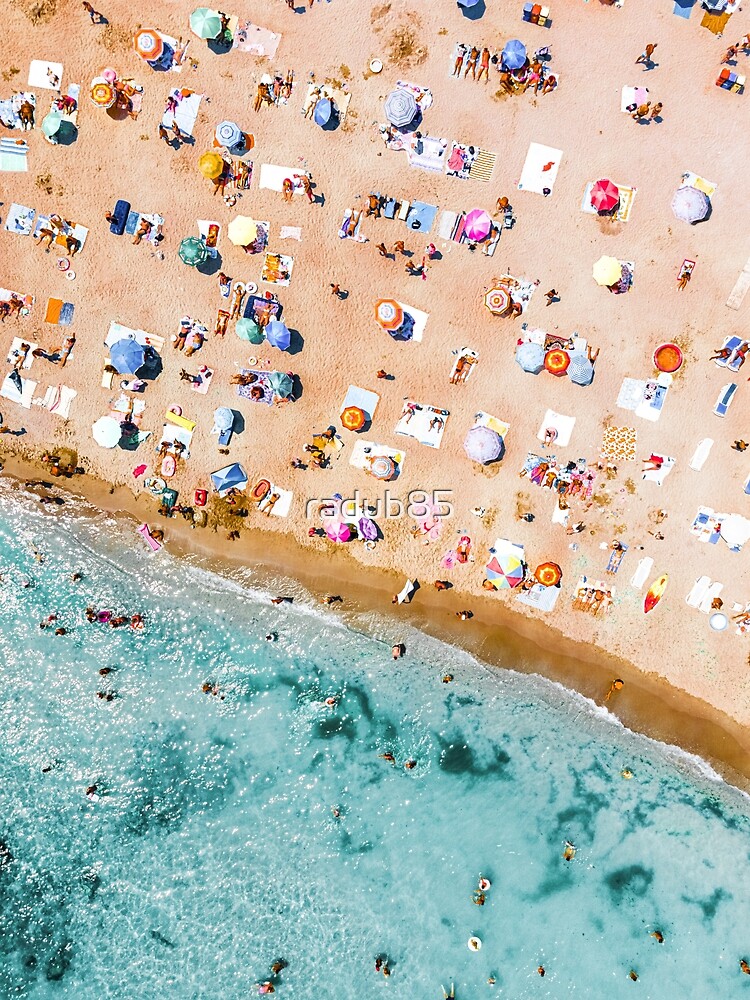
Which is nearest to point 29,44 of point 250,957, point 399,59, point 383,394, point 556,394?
point 399,59

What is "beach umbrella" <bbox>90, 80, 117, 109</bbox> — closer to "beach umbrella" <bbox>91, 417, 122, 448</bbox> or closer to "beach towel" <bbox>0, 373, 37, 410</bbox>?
"beach towel" <bbox>0, 373, 37, 410</bbox>

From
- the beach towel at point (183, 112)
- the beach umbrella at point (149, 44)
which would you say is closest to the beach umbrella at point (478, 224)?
the beach towel at point (183, 112)

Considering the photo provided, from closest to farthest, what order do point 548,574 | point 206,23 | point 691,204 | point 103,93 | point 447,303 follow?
point 206,23 → point 691,204 → point 103,93 → point 447,303 → point 548,574

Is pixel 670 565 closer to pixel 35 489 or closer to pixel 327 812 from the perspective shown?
pixel 327 812

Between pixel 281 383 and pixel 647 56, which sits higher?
pixel 647 56

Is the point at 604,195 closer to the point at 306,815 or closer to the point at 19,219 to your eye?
the point at 19,219

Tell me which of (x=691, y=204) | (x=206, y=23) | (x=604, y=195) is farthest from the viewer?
(x=691, y=204)

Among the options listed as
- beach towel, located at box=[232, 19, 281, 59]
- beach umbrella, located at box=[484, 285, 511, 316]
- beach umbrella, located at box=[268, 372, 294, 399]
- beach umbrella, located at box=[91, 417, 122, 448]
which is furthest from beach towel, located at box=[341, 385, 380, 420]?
beach towel, located at box=[232, 19, 281, 59]

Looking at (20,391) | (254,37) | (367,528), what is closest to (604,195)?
(254,37)
